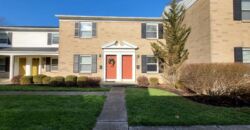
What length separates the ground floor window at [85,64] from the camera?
17844 mm

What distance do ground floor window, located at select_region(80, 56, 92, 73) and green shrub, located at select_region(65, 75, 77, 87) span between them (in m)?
1.26

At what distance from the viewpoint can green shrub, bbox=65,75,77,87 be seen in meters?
16.4

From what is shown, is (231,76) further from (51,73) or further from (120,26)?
(51,73)

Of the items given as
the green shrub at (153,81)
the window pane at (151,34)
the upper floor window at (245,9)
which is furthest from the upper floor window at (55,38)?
the upper floor window at (245,9)

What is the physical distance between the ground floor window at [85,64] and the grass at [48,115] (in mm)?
9256

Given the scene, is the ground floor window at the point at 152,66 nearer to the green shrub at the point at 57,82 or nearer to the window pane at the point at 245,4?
the green shrub at the point at 57,82

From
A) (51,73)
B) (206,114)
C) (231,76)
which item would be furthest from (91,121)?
(51,73)

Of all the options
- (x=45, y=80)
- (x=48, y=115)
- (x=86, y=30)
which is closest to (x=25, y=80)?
(x=45, y=80)

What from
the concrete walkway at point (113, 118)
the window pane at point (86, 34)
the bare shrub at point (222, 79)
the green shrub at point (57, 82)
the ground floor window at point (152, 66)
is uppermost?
the window pane at point (86, 34)

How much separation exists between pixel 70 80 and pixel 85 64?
2.04m

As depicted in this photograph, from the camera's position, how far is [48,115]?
6.50 metres

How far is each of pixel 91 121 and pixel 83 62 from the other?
12.4m

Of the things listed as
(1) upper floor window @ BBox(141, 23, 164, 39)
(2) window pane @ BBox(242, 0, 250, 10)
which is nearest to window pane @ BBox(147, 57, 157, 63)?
(1) upper floor window @ BBox(141, 23, 164, 39)

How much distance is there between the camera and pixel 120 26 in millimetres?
18172
